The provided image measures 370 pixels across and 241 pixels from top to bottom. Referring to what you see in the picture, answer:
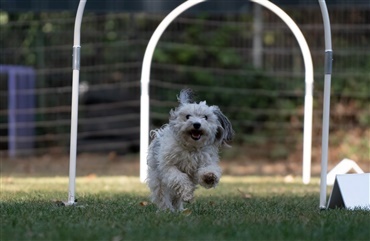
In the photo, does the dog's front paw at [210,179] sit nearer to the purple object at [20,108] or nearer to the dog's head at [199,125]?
the dog's head at [199,125]

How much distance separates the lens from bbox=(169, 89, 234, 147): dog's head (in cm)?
A: 671

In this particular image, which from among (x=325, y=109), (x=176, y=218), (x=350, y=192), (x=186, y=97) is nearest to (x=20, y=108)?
(x=186, y=97)

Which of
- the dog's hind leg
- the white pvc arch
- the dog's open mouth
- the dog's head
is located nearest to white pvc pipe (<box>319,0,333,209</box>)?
the dog's head

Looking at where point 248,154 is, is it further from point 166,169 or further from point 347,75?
point 166,169

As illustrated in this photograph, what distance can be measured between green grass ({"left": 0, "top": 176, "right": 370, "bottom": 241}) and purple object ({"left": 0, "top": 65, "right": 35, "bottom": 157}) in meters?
7.34

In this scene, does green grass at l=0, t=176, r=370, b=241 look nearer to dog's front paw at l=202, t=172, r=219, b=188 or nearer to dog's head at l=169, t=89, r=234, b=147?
dog's front paw at l=202, t=172, r=219, b=188

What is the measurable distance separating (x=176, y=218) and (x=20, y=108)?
11201 millimetres

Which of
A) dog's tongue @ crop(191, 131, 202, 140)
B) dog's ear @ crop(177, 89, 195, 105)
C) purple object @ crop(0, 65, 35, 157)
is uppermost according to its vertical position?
dog's ear @ crop(177, 89, 195, 105)

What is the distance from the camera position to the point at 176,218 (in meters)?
5.98

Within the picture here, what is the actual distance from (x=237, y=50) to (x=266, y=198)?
883cm

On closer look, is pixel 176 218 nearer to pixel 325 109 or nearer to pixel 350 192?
pixel 325 109

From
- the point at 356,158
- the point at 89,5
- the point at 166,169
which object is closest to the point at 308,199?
the point at 166,169

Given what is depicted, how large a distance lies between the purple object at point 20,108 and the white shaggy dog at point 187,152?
973cm

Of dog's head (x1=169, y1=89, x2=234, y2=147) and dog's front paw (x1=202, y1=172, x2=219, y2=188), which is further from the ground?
dog's head (x1=169, y1=89, x2=234, y2=147)
